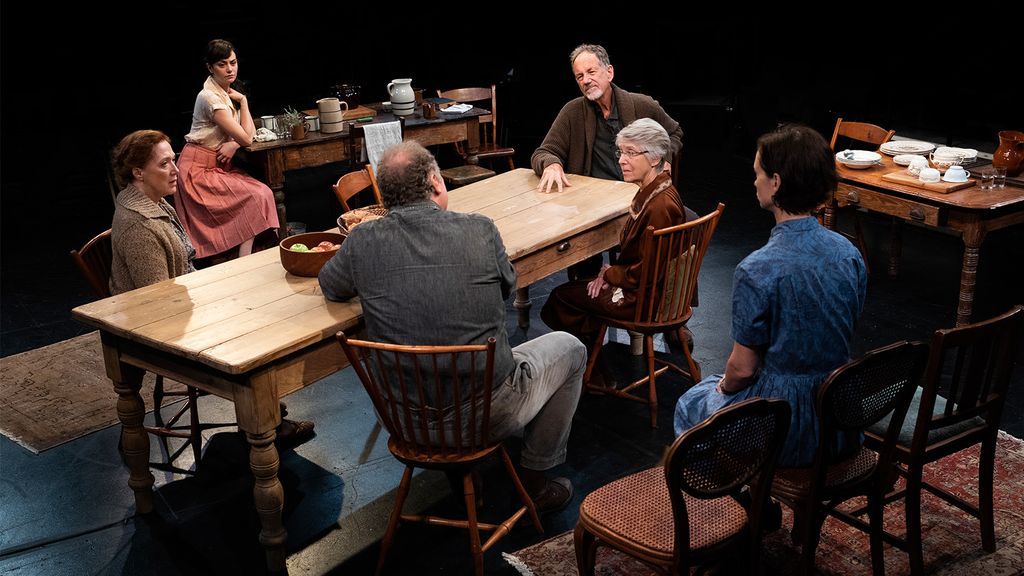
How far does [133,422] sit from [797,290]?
2216mm

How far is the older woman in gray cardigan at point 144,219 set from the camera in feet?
11.5

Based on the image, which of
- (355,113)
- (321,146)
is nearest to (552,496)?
(321,146)

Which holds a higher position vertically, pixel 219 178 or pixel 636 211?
pixel 636 211

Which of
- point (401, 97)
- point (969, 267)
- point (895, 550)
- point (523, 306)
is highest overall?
point (401, 97)

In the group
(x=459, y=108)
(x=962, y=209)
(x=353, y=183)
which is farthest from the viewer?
(x=459, y=108)

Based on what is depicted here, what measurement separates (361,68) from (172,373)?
6508 millimetres

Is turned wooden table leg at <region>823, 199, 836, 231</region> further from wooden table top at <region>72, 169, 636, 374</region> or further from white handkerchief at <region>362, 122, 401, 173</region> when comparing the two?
white handkerchief at <region>362, 122, 401, 173</region>

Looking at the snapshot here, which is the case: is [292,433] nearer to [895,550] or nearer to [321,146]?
[895,550]

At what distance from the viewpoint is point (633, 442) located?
384cm

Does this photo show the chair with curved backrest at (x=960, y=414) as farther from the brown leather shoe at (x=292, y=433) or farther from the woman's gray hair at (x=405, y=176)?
the brown leather shoe at (x=292, y=433)

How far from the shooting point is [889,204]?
464 centimetres

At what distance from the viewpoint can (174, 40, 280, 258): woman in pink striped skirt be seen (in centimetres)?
543

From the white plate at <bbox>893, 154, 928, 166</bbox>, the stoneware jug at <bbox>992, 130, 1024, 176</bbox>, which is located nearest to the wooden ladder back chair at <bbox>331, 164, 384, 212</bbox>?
the white plate at <bbox>893, 154, 928, 166</bbox>

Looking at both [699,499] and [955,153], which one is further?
[955,153]
